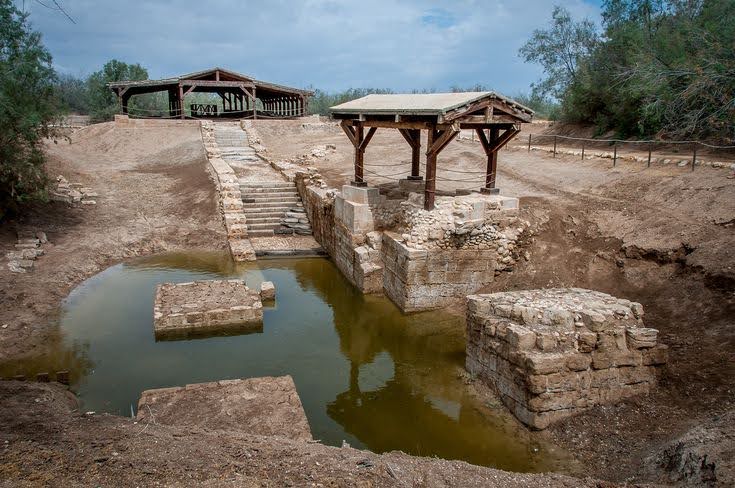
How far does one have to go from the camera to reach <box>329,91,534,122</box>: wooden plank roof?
Answer: 998cm

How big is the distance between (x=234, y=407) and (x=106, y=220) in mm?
11057

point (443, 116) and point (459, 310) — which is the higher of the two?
point (443, 116)

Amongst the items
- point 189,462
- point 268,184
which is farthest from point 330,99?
point 189,462

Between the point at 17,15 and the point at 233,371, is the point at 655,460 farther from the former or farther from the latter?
the point at 17,15

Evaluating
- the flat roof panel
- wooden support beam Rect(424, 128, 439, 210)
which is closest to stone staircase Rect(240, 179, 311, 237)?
the flat roof panel

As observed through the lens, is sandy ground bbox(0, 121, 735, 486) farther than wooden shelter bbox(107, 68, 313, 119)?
No

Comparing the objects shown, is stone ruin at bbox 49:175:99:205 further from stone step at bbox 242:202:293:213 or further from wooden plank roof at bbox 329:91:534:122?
wooden plank roof at bbox 329:91:534:122

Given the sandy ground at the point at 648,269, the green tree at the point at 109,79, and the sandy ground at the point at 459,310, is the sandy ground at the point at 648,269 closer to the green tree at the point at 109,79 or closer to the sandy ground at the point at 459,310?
the sandy ground at the point at 459,310

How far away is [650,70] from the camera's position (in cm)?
1330

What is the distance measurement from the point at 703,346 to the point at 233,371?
6.93m

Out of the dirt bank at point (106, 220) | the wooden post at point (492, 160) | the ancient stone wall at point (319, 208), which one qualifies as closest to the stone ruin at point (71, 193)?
the dirt bank at point (106, 220)

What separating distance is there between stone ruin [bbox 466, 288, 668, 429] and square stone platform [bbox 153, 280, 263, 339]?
4.83 m

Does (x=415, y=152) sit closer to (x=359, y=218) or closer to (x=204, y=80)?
(x=359, y=218)

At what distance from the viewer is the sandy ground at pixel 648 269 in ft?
20.1
